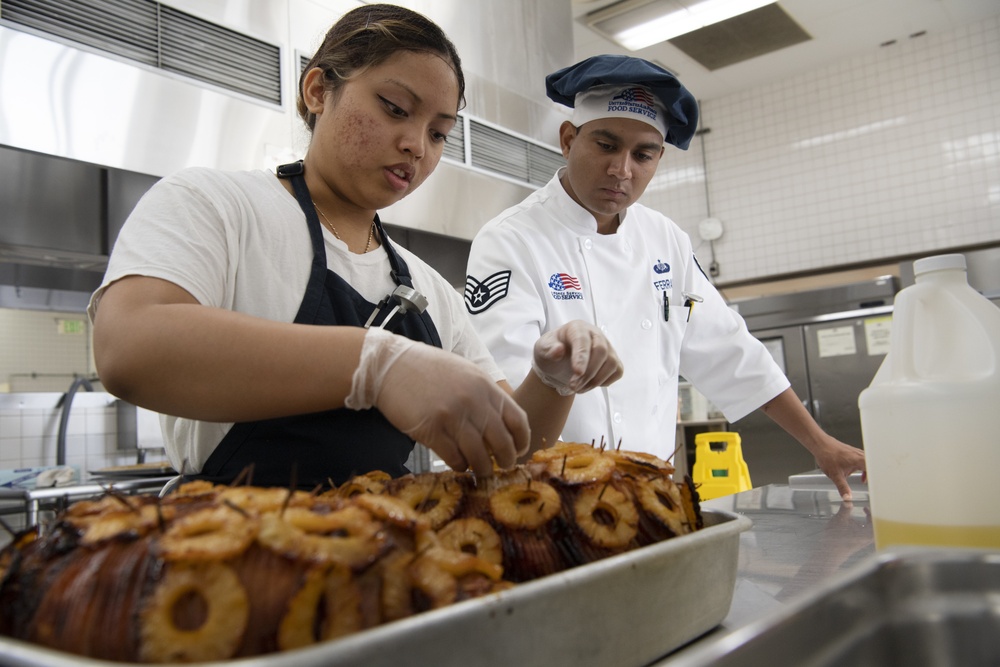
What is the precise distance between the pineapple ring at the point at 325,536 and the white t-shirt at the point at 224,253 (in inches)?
26.2

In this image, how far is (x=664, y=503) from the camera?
77 cm

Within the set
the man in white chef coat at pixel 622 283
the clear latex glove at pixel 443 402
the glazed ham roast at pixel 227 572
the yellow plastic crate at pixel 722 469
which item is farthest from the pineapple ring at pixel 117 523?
the yellow plastic crate at pixel 722 469

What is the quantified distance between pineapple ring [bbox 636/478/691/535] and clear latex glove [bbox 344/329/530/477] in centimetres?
16

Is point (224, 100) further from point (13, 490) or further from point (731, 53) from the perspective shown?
point (731, 53)

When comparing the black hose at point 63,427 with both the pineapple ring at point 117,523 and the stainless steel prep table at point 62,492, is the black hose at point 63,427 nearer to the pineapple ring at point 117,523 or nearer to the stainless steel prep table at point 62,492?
the stainless steel prep table at point 62,492

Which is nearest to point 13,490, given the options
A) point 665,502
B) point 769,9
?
point 665,502

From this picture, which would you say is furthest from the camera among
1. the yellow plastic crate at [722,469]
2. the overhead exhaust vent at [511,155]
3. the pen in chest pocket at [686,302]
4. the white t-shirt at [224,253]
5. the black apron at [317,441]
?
the overhead exhaust vent at [511,155]

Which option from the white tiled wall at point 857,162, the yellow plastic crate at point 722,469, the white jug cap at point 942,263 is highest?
the white tiled wall at point 857,162

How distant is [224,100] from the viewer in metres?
2.76

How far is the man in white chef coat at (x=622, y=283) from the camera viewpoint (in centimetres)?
213

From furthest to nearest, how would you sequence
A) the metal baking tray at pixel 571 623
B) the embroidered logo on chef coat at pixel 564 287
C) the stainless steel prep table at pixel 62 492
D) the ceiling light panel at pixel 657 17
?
1. the ceiling light panel at pixel 657 17
2. the stainless steel prep table at pixel 62 492
3. the embroidered logo on chef coat at pixel 564 287
4. the metal baking tray at pixel 571 623

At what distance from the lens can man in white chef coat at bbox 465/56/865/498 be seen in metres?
2.13

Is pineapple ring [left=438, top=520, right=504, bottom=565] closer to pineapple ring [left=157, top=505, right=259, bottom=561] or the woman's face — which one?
pineapple ring [left=157, top=505, right=259, bottom=561]

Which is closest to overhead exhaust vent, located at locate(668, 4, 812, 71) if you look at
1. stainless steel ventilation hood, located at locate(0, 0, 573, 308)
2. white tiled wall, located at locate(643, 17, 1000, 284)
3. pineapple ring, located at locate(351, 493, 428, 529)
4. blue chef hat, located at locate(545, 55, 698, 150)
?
white tiled wall, located at locate(643, 17, 1000, 284)
